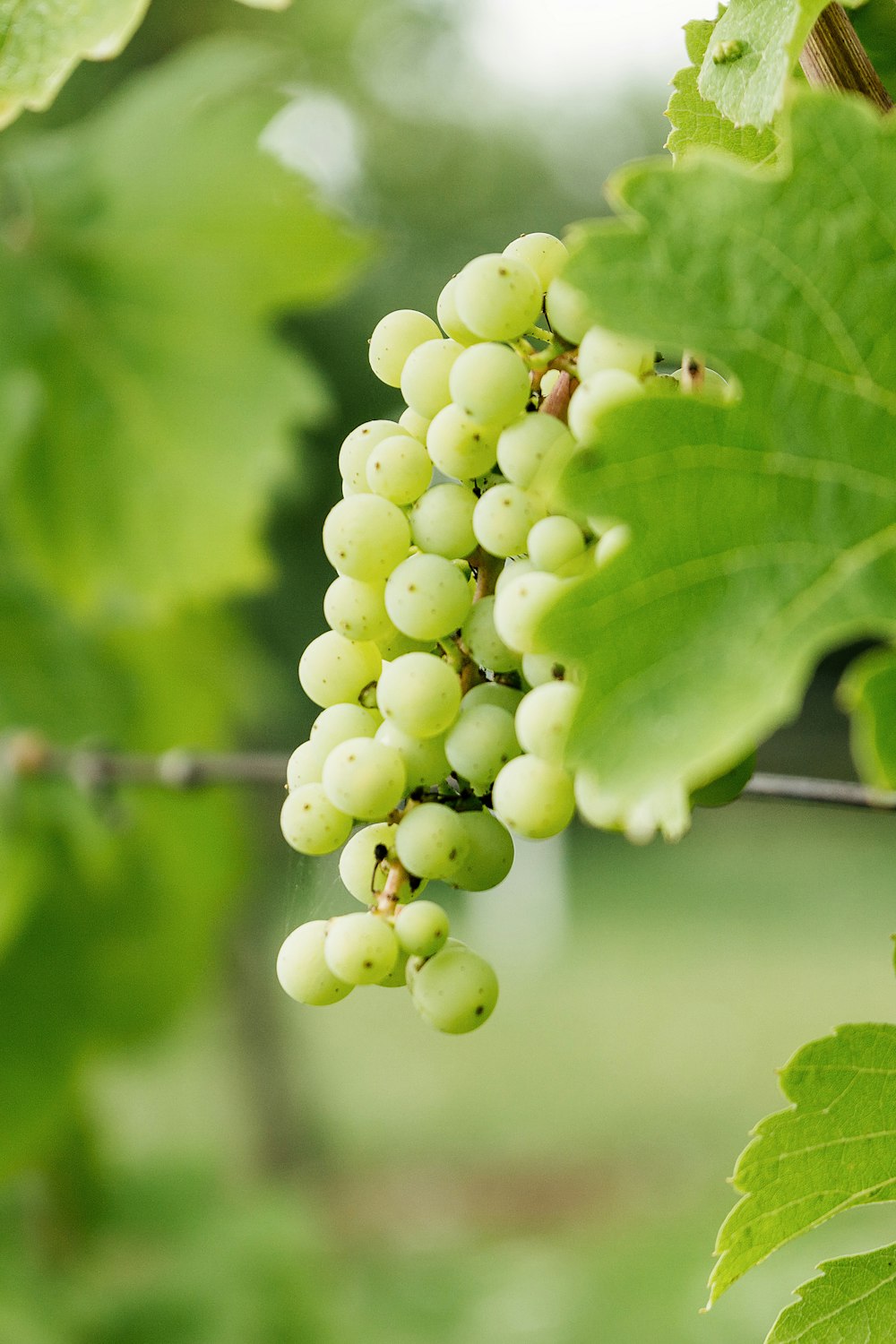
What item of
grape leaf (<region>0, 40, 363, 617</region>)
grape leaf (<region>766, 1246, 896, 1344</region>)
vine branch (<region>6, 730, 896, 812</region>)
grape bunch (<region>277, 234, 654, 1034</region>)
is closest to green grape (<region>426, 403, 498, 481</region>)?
grape bunch (<region>277, 234, 654, 1034</region>)

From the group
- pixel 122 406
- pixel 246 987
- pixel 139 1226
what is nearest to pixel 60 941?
pixel 122 406

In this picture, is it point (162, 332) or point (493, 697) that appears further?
point (162, 332)

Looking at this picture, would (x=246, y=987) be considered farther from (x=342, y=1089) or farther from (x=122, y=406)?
(x=342, y=1089)

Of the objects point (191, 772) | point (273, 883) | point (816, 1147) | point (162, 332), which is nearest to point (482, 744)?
point (816, 1147)

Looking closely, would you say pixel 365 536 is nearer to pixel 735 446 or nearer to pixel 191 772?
pixel 735 446

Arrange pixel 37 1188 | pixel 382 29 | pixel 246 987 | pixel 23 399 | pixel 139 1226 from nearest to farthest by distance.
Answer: pixel 23 399, pixel 37 1188, pixel 246 987, pixel 139 1226, pixel 382 29

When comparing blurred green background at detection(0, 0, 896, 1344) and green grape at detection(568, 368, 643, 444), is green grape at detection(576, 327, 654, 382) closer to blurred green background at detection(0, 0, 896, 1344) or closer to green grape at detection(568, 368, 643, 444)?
green grape at detection(568, 368, 643, 444)
